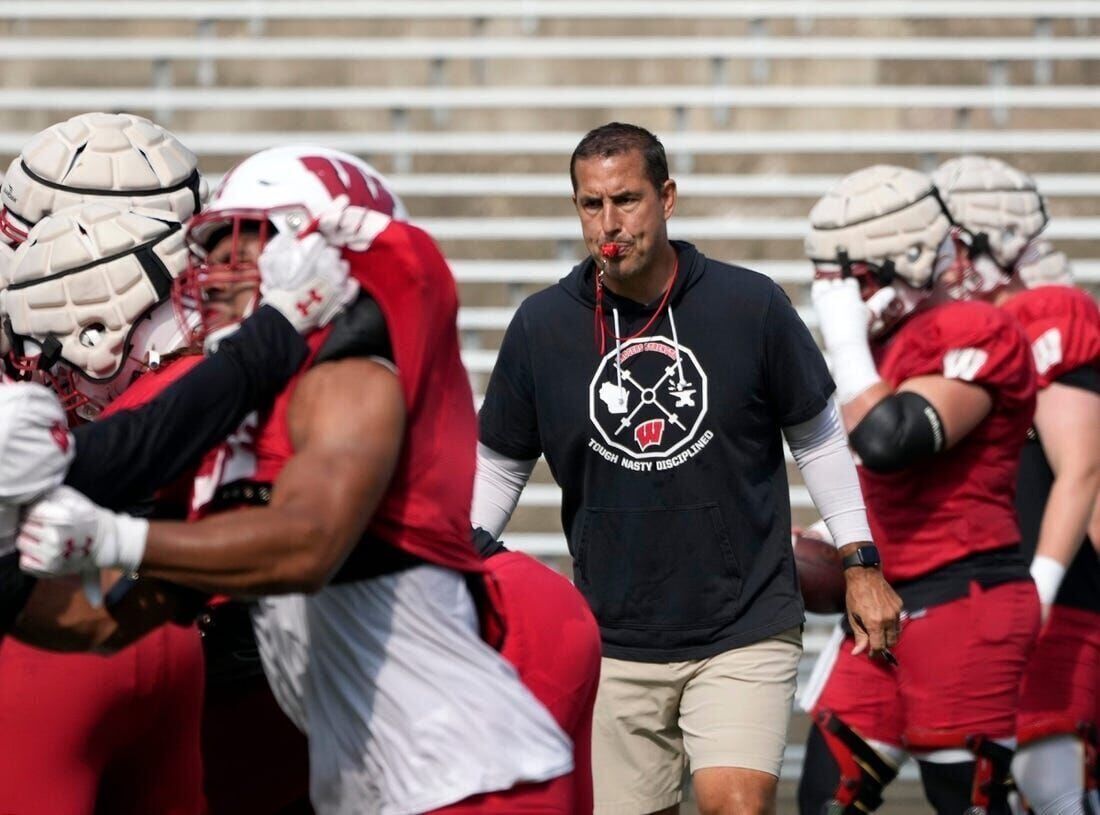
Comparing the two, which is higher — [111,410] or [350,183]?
[350,183]

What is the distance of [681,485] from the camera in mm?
4734

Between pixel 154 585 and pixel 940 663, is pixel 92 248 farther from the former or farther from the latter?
pixel 940 663

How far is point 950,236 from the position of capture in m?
5.88

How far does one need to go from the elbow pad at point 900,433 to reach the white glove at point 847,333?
21 cm

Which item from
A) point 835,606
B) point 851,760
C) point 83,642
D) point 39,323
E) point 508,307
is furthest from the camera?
point 508,307

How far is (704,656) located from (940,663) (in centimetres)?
95

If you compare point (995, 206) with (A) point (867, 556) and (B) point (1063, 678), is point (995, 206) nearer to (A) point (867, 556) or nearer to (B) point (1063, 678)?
(B) point (1063, 678)

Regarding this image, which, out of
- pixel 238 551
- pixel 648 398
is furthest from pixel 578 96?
pixel 238 551

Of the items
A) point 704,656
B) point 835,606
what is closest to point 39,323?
point 704,656

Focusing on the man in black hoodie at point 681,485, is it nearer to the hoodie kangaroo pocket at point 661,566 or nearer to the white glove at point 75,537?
the hoodie kangaroo pocket at point 661,566

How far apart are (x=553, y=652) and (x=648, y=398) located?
5.20 feet

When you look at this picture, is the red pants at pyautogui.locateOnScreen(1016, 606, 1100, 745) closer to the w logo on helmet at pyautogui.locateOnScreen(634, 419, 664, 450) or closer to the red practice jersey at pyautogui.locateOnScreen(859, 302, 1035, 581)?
the red practice jersey at pyautogui.locateOnScreen(859, 302, 1035, 581)

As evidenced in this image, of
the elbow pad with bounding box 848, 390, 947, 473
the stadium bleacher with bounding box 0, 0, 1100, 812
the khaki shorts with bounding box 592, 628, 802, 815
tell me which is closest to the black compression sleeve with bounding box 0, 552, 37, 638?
the khaki shorts with bounding box 592, 628, 802, 815

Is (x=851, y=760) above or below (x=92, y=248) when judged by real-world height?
below
